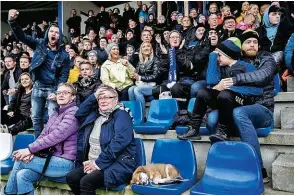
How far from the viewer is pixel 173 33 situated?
15.6 ft

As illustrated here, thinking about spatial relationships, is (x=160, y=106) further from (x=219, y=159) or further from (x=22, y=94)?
(x=22, y=94)

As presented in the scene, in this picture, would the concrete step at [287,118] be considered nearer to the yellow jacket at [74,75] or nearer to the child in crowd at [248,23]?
the child in crowd at [248,23]

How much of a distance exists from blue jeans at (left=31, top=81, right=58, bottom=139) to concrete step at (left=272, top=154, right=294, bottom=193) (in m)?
2.66

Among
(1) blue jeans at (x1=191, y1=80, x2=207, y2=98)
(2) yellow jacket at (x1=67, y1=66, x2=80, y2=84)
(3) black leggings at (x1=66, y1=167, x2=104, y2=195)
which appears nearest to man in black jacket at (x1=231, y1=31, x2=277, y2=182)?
(1) blue jeans at (x1=191, y1=80, x2=207, y2=98)

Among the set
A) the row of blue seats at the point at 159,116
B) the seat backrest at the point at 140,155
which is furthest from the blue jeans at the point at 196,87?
the seat backrest at the point at 140,155

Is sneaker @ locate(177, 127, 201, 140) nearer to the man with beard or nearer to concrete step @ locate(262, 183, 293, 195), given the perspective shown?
concrete step @ locate(262, 183, 293, 195)

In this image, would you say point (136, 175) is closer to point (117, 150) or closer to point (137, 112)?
point (117, 150)

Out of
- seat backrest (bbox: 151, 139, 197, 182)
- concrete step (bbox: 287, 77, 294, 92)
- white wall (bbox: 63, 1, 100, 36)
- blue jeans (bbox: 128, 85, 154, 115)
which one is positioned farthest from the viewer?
white wall (bbox: 63, 1, 100, 36)

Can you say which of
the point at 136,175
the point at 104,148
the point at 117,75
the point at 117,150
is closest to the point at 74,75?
the point at 117,75

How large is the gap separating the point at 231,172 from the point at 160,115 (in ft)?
5.04

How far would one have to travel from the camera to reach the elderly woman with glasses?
277cm

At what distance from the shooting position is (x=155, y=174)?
2.74m

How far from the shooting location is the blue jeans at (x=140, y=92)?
4.48m

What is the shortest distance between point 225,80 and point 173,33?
2028 millimetres
